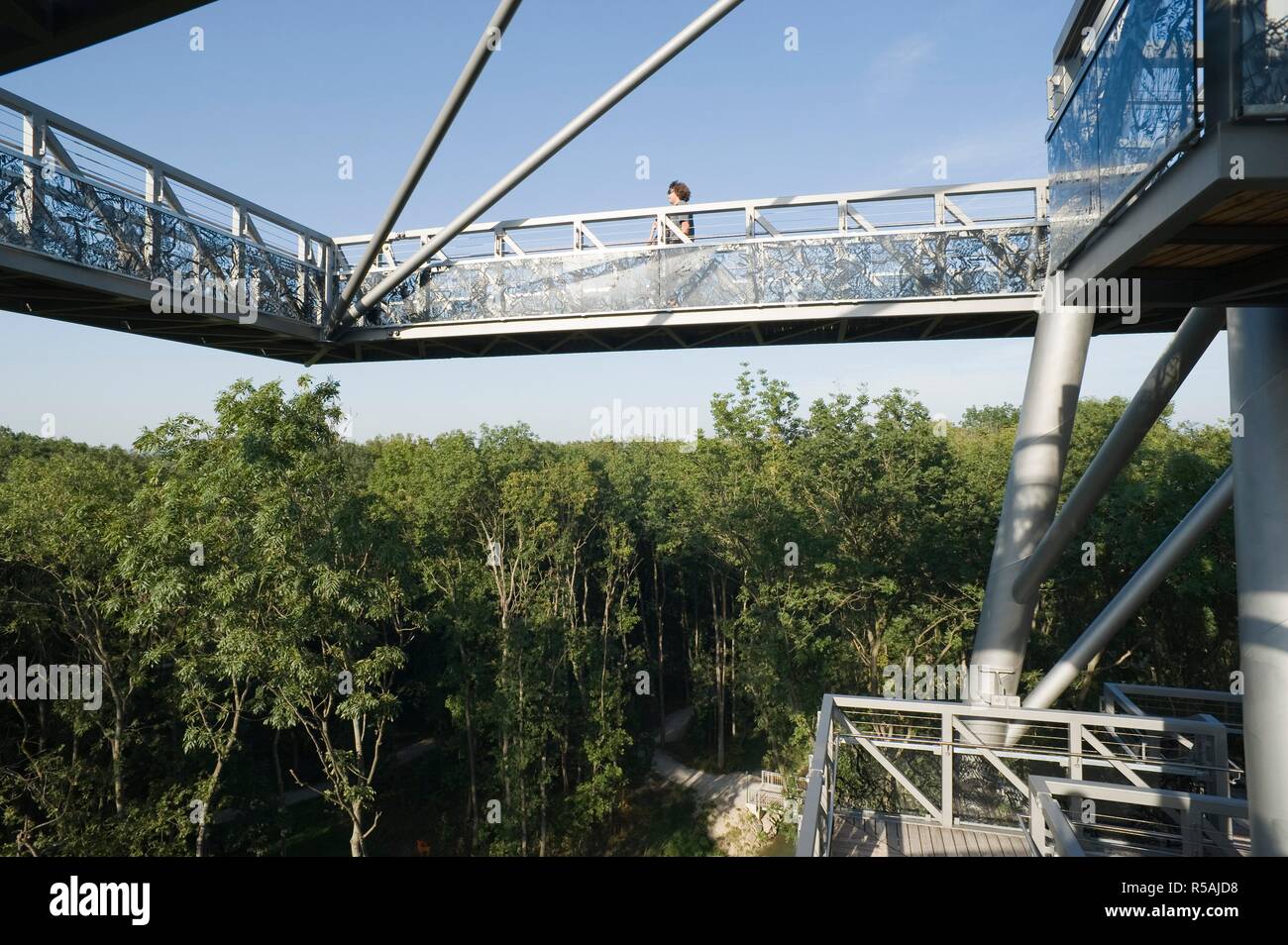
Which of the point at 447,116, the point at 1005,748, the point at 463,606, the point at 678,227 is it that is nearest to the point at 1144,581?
the point at 1005,748

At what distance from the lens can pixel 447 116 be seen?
Answer: 21.2 feet

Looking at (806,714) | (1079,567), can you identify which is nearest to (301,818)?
(806,714)

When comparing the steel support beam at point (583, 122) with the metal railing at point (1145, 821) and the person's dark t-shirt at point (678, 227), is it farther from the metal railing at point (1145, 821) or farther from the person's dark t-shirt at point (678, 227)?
the metal railing at point (1145, 821)

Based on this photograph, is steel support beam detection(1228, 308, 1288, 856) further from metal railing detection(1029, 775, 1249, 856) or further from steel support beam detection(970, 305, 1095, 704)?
steel support beam detection(970, 305, 1095, 704)

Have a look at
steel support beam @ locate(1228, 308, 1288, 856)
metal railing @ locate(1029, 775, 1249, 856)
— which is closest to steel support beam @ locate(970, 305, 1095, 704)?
metal railing @ locate(1029, 775, 1249, 856)

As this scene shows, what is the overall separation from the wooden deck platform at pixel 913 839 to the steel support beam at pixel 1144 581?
2.28 metres

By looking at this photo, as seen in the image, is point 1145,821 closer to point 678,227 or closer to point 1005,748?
point 1005,748

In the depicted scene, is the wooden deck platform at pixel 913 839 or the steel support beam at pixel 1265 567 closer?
the steel support beam at pixel 1265 567

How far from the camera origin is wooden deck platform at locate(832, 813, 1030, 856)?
739 cm

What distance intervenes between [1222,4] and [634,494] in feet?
99.6

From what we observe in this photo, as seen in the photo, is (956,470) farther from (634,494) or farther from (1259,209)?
(1259,209)

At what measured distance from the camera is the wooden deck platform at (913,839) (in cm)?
739

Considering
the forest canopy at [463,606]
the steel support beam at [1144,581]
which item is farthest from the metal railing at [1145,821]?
the forest canopy at [463,606]
